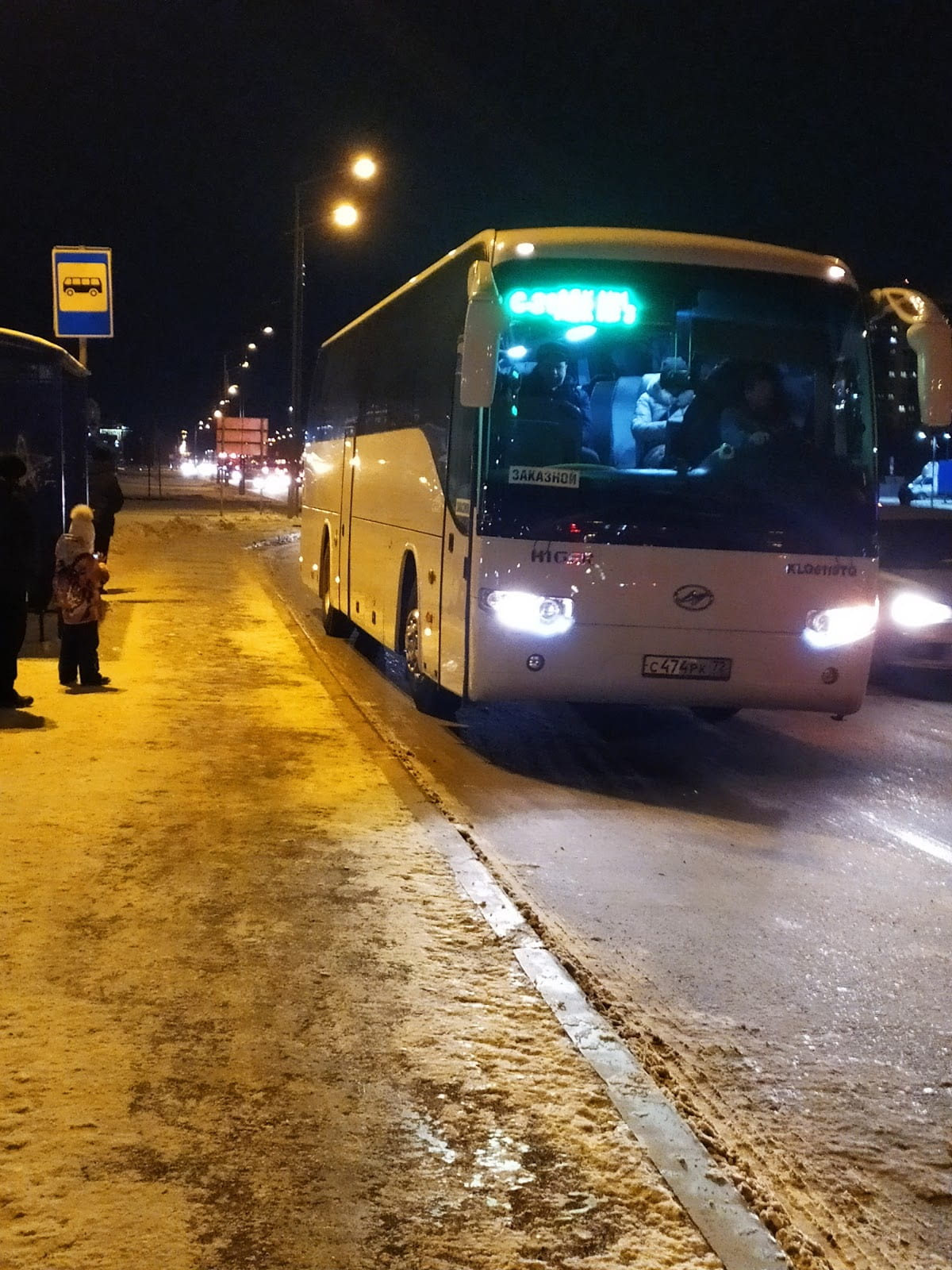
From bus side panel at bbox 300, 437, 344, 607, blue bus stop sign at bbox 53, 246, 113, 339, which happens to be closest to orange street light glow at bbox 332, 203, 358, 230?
bus side panel at bbox 300, 437, 344, 607

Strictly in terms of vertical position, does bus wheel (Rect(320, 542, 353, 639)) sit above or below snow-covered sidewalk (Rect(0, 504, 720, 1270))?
above

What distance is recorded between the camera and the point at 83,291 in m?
→ 18.4

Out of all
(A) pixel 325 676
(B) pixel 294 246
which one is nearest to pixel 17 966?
(A) pixel 325 676

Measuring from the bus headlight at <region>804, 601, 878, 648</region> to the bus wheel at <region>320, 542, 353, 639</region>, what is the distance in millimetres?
8178

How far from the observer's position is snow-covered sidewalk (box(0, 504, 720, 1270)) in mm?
3477

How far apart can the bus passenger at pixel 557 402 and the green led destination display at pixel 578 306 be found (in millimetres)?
322

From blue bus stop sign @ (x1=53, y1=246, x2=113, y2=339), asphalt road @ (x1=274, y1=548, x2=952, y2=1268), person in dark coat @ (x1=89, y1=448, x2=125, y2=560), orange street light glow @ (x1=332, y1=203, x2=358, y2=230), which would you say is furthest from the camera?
orange street light glow @ (x1=332, y1=203, x2=358, y2=230)

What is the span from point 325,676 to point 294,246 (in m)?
26.5

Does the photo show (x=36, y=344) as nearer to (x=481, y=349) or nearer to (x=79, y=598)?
(x=79, y=598)

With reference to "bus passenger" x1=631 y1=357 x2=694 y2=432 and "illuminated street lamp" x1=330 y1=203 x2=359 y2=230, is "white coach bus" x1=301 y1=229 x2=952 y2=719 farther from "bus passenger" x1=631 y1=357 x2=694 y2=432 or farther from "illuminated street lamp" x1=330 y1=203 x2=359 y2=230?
"illuminated street lamp" x1=330 y1=203 x2=359 y2=230

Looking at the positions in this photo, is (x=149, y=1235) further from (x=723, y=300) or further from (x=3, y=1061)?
(x=723, y=300)

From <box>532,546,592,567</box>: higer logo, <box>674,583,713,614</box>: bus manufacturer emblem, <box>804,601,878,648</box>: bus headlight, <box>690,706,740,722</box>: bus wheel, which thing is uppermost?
<box>532,546,592,567</box>: higer logo

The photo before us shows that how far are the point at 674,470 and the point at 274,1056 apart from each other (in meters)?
5.52

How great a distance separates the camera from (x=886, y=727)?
1185cm
